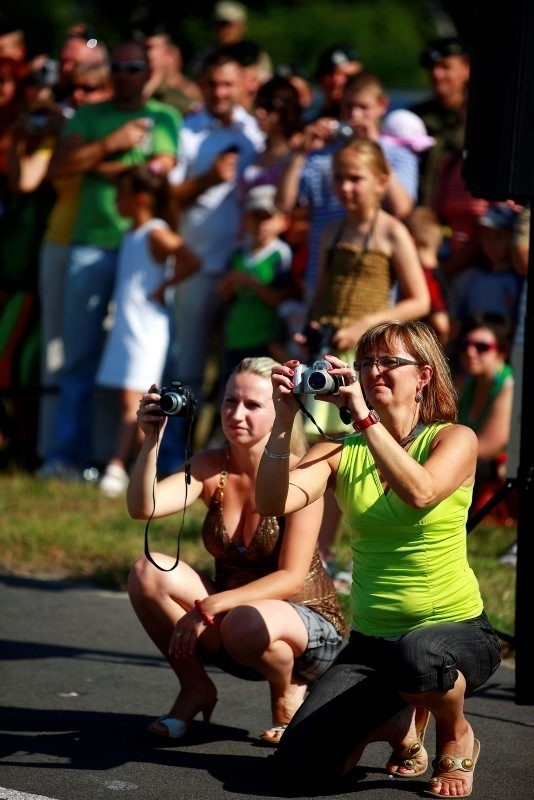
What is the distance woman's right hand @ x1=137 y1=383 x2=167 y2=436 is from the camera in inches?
177

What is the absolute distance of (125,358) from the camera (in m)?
9.05

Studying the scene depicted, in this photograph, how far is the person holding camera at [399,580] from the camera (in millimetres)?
4227

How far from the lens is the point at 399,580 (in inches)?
169

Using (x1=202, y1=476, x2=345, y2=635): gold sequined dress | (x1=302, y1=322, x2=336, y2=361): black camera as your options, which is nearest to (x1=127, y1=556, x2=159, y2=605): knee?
(x1=202, y1=476, x2=345, y2=635): gold sequined dress

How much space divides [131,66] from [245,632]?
540 cm

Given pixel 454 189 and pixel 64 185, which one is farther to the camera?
pixel 64 185

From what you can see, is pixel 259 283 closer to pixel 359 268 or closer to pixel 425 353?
pixel 359 268

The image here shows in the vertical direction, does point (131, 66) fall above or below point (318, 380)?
below

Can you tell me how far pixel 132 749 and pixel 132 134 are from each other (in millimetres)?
5162

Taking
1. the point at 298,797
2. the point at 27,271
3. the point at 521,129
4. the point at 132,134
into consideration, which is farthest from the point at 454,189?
the point at 298,797

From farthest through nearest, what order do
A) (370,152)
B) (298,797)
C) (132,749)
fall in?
(370,152) → (132,749) → (298,797)

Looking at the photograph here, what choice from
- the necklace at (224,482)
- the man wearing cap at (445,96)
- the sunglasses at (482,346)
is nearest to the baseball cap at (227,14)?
the man wearing cap at (445,96)

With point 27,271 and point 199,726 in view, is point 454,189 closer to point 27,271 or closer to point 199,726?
point 27,271

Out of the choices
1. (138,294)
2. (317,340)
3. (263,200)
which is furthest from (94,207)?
(317,340)
